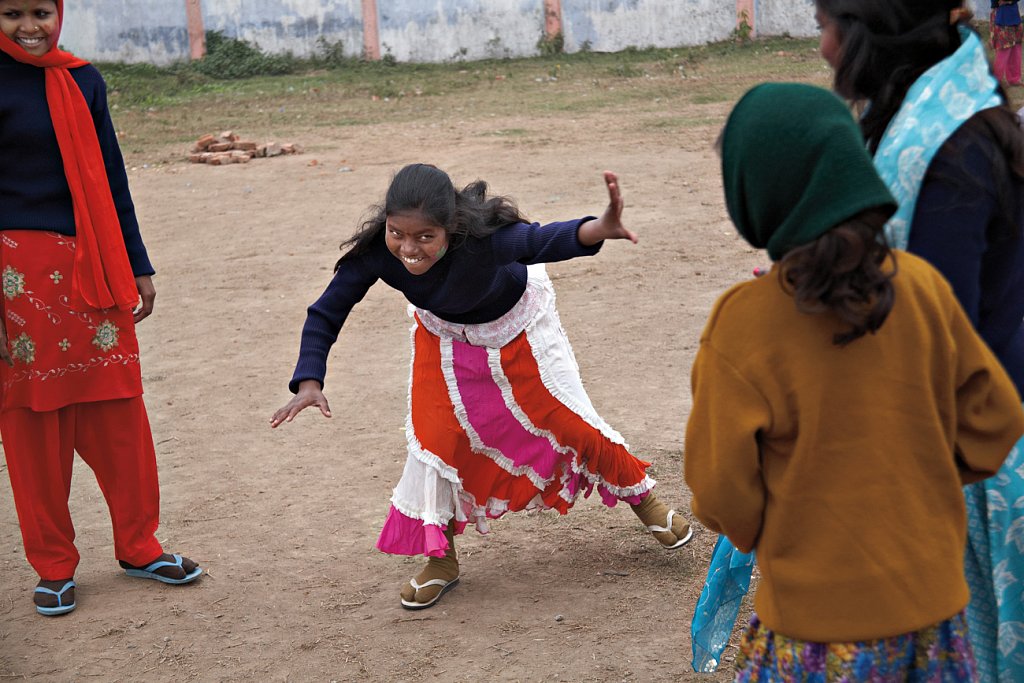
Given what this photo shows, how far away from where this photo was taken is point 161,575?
4.05 m

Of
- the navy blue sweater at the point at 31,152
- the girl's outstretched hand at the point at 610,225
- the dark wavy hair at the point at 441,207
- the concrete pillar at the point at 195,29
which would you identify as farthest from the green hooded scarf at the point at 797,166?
the concrete pillar at the point at 195,29

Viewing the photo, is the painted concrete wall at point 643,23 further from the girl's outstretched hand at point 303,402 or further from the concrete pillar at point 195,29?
the girl's outstretched hand at point 303,402

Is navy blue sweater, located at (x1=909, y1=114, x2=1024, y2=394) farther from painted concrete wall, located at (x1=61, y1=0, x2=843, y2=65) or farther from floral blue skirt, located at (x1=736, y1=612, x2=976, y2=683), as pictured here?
painted concrete wall, located at (x1=61, y1=0, x2=843, y2=65)

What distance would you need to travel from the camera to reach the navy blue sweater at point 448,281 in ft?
11.1

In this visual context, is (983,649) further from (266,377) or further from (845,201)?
(266,377)

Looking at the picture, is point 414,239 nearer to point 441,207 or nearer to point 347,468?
point 441,207

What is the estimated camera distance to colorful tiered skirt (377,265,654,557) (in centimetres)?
367

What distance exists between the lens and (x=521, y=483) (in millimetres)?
3775

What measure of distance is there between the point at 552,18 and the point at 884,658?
18.3 metres

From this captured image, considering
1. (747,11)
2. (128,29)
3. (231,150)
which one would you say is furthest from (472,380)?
(128,29)

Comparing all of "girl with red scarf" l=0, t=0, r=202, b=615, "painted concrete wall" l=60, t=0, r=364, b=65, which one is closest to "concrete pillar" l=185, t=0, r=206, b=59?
"painted concrete wall" l=60, t=0, r=364, b=65

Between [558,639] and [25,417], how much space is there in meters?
1.90

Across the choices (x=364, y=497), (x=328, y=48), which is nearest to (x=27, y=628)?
(x=364, y=497)

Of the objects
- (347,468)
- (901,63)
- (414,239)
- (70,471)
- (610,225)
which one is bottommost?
(347,468)
